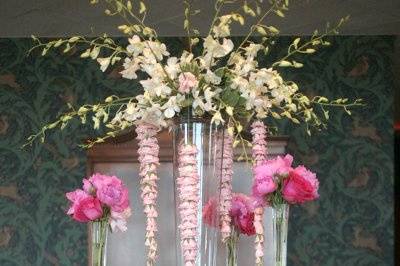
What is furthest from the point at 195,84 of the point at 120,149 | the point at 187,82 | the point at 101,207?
the point at 120,149

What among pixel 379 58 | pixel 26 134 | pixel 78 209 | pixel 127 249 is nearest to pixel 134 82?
pixel 26 134

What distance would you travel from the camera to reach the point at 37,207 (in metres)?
4.36

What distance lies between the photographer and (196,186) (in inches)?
67.7

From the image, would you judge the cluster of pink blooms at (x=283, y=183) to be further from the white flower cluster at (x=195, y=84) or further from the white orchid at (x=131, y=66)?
the white orchid at (x=131, y=66)

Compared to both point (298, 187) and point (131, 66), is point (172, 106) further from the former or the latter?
point (298, 187)

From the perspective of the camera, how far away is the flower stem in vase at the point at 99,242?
1891 millimetres

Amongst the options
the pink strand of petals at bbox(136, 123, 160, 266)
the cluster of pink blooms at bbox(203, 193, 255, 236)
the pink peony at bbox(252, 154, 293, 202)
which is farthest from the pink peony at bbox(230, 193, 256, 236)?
the pink strand of petals at bbox(136, 123, 160, 266)

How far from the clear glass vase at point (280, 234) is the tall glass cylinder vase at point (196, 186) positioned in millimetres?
166

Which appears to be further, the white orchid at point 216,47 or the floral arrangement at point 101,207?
the floral arrangement at point 101,207

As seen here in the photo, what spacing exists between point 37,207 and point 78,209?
2559 mm

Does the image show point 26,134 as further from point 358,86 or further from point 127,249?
point 358,86

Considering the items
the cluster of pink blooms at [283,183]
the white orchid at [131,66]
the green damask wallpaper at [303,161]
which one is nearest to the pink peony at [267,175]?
the cluster of pink blooms at [283,183]

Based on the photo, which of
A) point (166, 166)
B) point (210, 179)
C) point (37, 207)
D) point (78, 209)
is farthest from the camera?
point (37, 207)

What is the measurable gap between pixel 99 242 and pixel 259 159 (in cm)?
43
